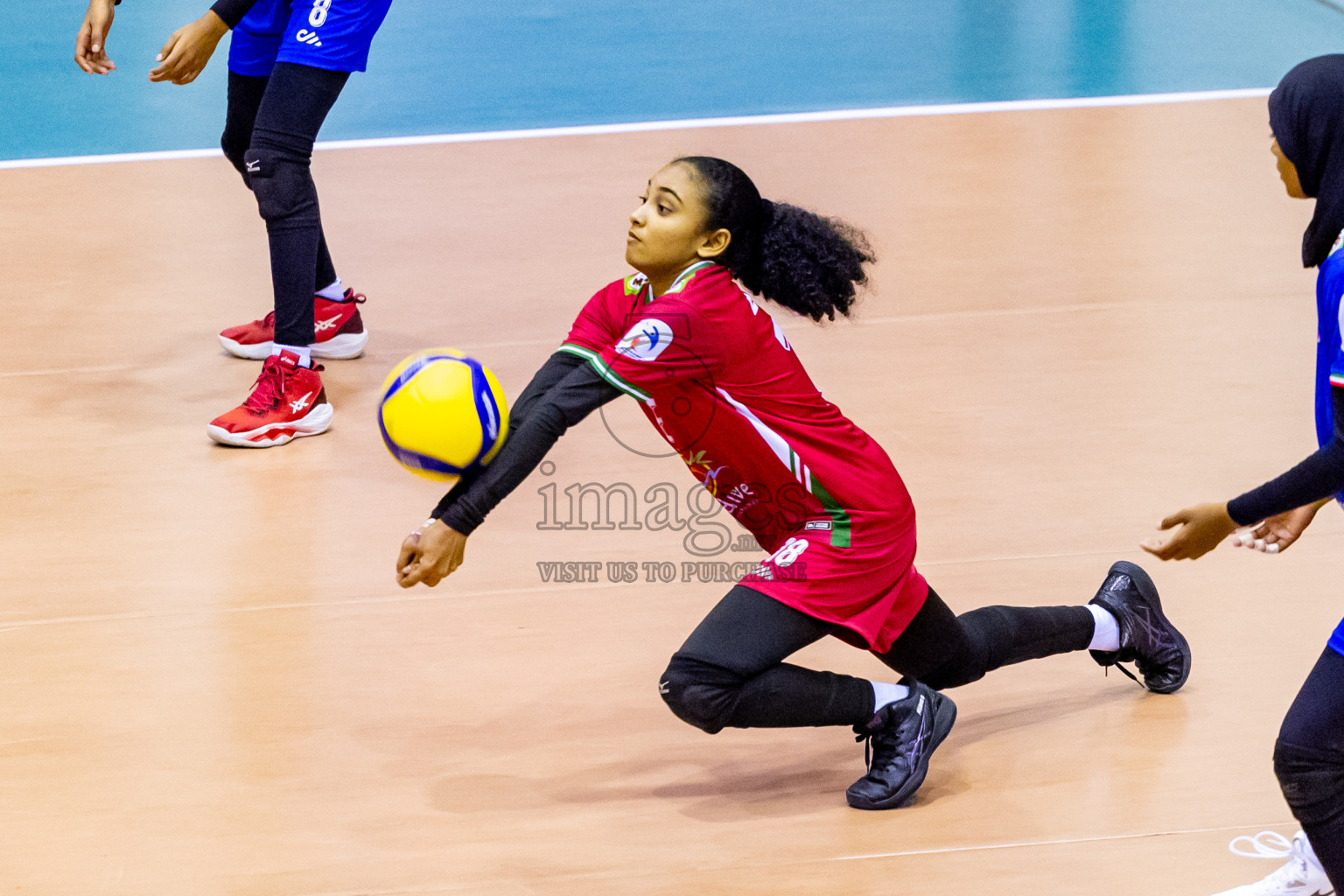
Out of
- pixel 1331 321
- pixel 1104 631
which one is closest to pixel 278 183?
pixel 1104 631

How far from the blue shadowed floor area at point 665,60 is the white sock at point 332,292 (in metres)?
2.45

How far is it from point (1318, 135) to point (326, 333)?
11.3 feet

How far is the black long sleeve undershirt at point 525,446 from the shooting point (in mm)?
2695

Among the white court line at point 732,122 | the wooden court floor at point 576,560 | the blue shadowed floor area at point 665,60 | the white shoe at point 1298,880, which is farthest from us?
the blue shadowed floor area at point 665,60

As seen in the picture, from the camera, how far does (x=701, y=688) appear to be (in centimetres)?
278

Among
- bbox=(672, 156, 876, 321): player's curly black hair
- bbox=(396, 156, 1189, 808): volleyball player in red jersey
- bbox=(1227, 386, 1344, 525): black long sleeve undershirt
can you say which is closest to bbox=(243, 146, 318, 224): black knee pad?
bbox=(396, 156, 1189, 808): volleyball player in red jersey

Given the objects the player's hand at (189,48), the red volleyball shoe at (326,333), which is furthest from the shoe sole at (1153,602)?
the player's hand at (189,48)

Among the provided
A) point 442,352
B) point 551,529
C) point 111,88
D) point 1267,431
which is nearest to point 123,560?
point 551,529

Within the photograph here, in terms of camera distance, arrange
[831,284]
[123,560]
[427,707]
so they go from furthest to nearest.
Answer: [123,560], [427,707], [831,284]

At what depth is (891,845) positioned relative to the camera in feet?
9.19

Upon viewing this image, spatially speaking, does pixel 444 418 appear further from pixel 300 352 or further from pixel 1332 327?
pixel 300 352

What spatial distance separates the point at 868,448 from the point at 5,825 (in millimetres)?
1739

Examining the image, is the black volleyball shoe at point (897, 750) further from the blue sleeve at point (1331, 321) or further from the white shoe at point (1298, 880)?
the blue sleeve at point (1331, 321)

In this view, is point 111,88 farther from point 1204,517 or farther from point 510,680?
point 1204,517
